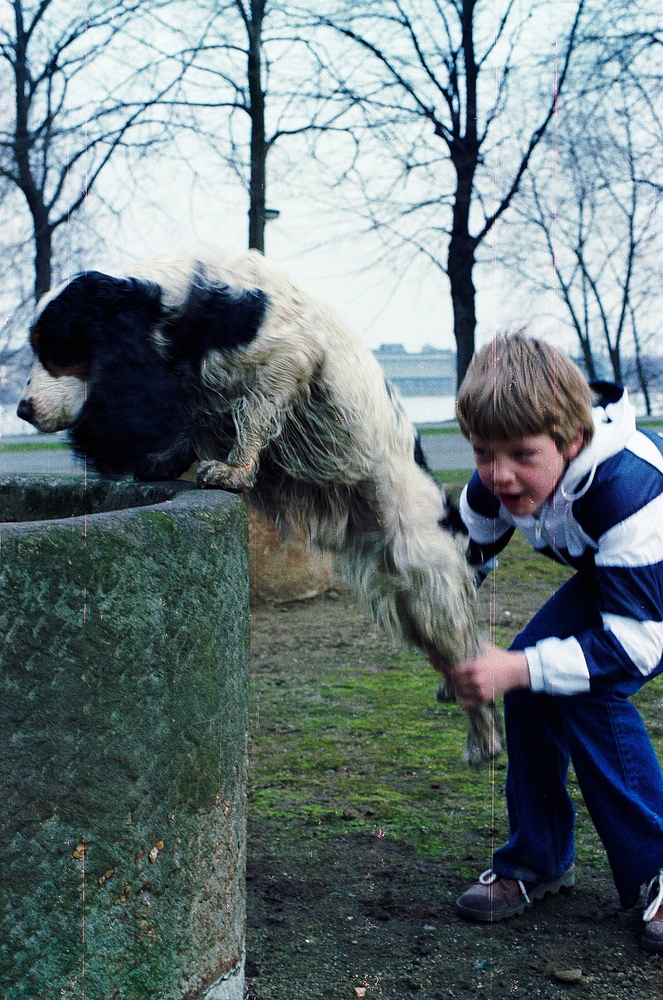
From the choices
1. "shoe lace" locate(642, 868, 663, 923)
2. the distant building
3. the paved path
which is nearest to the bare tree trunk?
the distant building

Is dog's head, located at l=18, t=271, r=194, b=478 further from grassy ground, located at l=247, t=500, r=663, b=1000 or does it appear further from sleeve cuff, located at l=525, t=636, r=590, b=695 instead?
grassy ground, located at l=247, t=500, r=663, b=1000

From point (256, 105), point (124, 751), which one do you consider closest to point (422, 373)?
point (256, 105)

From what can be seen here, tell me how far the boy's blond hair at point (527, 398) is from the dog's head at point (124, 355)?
528mm

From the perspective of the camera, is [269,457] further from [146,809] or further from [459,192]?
[459,192]

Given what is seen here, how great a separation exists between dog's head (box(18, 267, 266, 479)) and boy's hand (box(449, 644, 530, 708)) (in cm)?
86

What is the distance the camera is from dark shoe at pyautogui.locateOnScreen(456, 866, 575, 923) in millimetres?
2346

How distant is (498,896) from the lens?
2.38 meters

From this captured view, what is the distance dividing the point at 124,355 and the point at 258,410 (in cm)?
32

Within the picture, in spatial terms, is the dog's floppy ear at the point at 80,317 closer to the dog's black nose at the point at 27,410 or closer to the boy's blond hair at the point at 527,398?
the dog's black nose at the point at 27,410

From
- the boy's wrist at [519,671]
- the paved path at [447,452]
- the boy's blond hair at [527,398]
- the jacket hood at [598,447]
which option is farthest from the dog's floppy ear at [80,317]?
the paved path at [447,452]

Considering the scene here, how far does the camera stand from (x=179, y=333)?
86.0 inches

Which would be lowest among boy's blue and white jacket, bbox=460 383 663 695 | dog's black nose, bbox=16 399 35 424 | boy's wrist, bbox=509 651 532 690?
boy's wrist, bbox=509 651 532 690

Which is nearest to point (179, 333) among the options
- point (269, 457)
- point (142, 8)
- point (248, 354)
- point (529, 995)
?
point (248, 354)

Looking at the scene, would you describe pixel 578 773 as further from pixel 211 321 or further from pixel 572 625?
pixel 211 321
